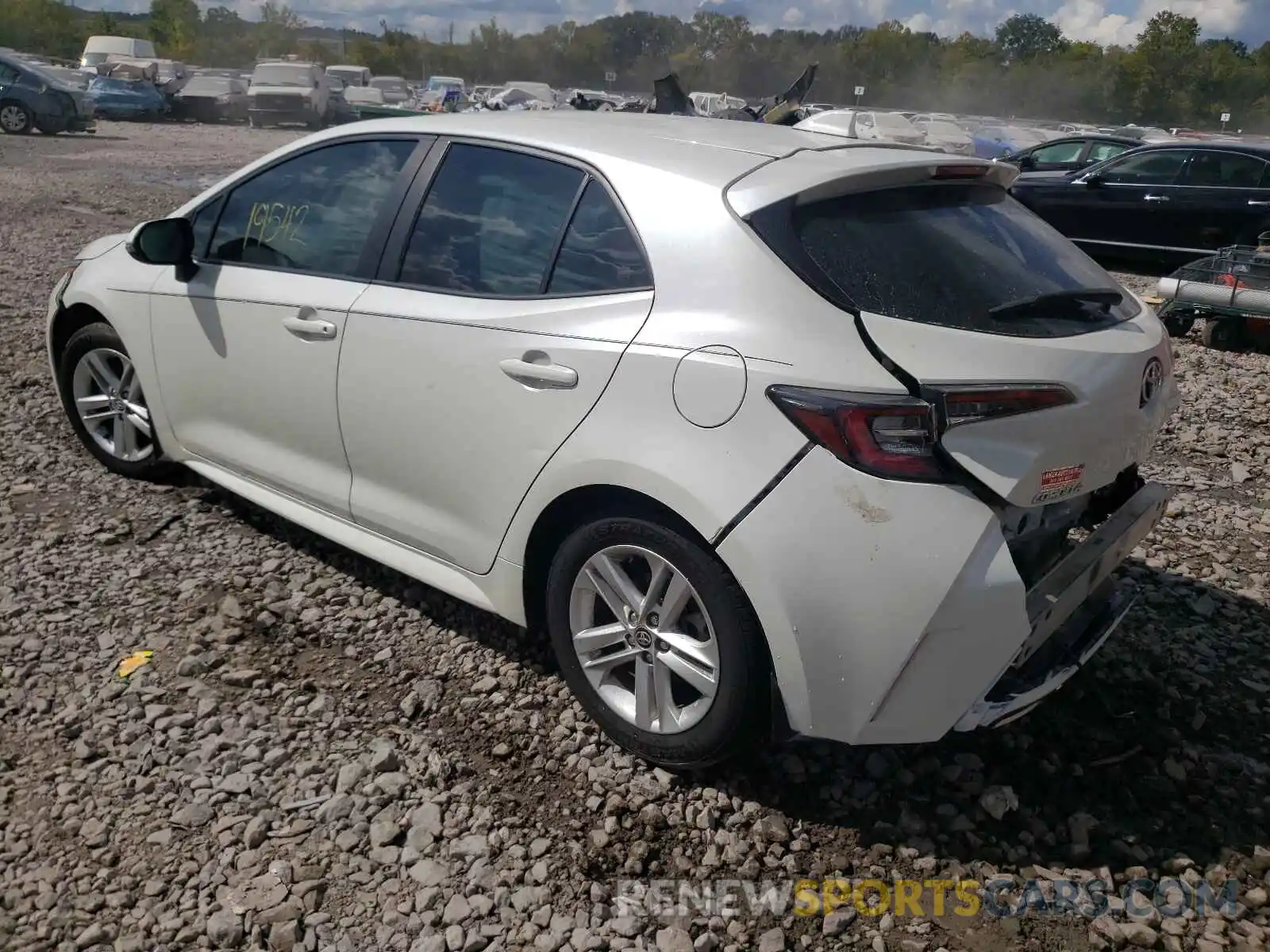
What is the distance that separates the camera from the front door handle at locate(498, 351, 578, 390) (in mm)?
2848

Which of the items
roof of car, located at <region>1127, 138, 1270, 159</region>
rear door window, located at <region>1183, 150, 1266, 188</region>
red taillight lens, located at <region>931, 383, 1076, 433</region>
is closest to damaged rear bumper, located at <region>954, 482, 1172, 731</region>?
red taillight lens, located at <region>931, 383, 1076, 433</region>

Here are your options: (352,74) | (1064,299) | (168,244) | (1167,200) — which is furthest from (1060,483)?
(352,74)

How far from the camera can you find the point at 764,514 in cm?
249

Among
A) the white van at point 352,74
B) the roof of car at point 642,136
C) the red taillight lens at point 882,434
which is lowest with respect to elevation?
the white van at point 352,74

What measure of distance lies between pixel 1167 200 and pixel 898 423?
11267mm

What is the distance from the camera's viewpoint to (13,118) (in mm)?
24031

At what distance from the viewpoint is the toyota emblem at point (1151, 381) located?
2777 millimetres

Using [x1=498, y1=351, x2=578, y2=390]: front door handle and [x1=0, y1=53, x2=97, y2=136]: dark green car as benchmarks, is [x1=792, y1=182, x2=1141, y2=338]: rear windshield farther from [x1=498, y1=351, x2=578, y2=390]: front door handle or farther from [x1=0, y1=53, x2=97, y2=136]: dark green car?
[x1=0, y1=53, x2=97, y2=136]: dark green car

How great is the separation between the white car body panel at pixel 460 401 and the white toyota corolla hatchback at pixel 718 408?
0.04 ft

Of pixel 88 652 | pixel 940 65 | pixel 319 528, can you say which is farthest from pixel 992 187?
pixel 940 65

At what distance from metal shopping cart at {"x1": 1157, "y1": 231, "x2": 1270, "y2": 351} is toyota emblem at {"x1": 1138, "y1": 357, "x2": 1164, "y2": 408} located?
5.86 metres

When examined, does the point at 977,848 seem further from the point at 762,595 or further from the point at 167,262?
the point at 167,262

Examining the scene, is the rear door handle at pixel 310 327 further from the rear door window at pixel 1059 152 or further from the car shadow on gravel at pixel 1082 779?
the rear door window at pixel 1059 152

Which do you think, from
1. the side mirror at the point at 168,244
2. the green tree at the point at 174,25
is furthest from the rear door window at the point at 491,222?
the green tree at the point at 174,25
